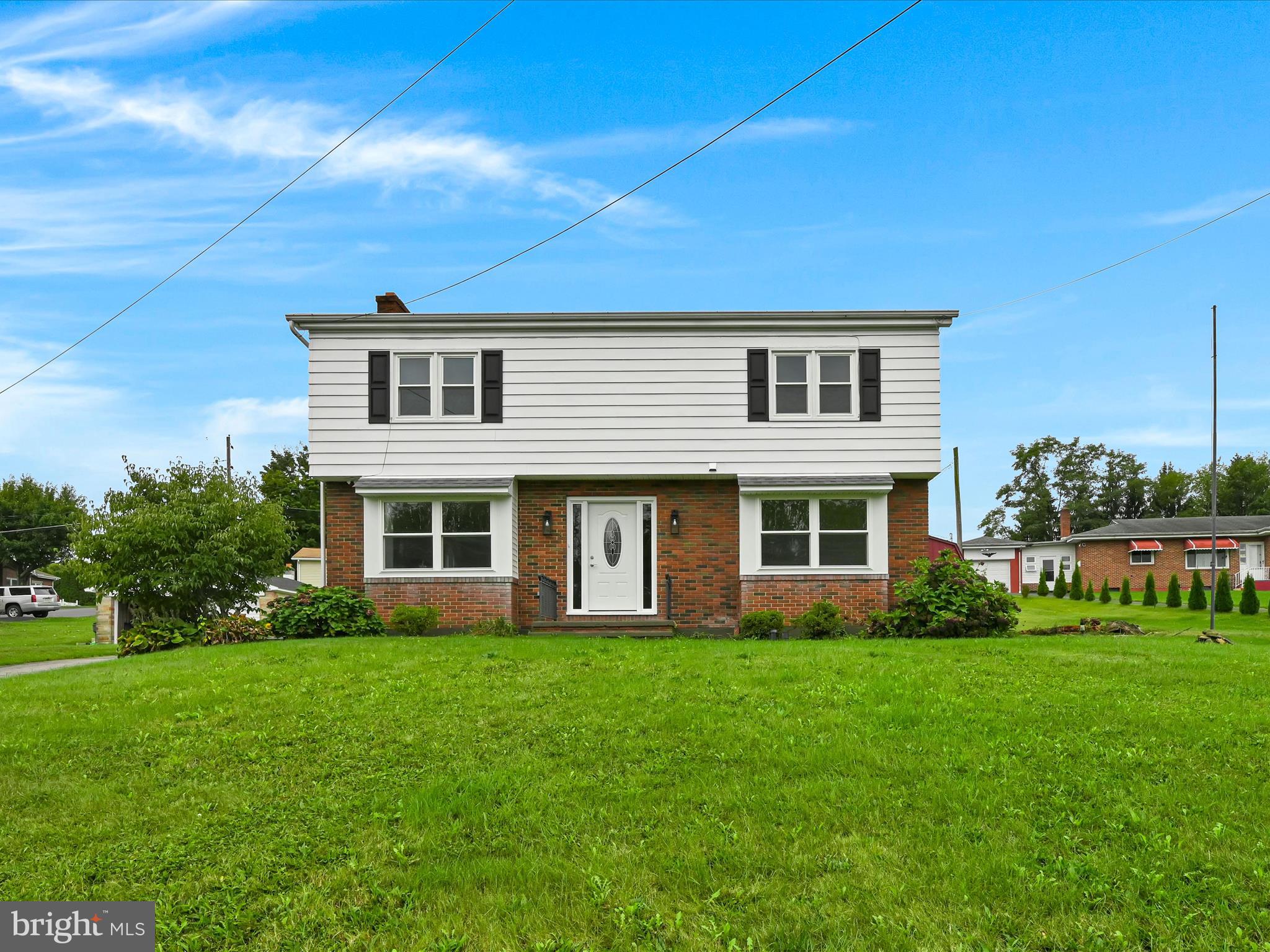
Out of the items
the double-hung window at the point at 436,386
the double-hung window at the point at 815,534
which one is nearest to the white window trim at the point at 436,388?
the double-hung window at the point at 436,386

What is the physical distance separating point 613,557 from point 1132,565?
40.0m

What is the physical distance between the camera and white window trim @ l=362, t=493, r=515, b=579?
16.9 m

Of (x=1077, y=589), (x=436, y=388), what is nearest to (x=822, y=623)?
(x=436, y=388)

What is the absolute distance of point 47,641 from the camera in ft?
87.2

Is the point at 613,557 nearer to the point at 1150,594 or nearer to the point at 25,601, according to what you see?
the point at 1150,594

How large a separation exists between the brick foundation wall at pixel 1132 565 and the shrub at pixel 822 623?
34.6 meters

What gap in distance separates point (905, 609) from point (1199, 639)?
4.75 m

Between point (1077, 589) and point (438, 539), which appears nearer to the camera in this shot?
point (438, 539)

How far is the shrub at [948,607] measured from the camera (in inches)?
570

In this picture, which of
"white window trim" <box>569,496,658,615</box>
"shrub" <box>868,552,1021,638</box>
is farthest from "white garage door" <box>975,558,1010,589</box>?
"white window trim" <box>569,496,658,615</box>

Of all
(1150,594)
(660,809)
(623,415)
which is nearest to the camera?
(660,809)

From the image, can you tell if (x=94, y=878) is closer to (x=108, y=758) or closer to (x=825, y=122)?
(x=108, y=758)

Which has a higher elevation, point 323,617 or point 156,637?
point 323,617

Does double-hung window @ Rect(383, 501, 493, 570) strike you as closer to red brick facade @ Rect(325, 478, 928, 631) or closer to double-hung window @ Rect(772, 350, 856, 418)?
red brick facade @ Rect(325, 478, 928, 631)
